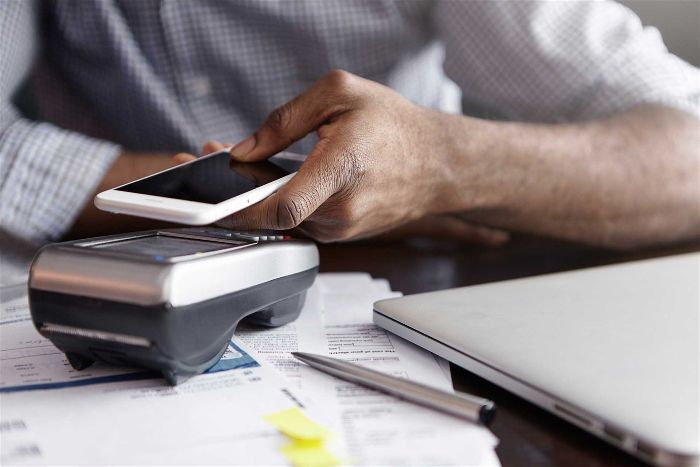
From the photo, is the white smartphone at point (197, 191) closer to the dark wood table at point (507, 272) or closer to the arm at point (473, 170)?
the arm at point (473, 170)

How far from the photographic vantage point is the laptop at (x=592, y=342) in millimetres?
315

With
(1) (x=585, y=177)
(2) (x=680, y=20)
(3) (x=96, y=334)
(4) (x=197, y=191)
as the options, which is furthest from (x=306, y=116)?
(2) (x=680, y=20)

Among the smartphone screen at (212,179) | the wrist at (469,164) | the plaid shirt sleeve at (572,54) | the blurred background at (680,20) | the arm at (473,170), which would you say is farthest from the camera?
the blurred background at (680,20)

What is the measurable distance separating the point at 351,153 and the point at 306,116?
0.07 metres

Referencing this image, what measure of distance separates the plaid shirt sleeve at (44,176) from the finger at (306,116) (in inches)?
11.4

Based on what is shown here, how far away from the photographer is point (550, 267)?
0.72 m

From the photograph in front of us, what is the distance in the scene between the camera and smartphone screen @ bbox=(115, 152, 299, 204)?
16.3 inches

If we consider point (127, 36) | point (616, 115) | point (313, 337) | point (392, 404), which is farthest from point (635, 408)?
point (127, 36)

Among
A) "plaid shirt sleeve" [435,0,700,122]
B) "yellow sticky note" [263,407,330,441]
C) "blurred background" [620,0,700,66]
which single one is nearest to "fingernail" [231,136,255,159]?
"yellow sticky note" [263,407,330,441]

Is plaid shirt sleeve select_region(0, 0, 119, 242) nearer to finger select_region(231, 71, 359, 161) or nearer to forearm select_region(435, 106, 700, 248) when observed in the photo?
finger select_region(231, 71, 359, 161)

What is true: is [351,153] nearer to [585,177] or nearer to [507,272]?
[507,272]

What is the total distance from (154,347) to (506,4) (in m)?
0.69

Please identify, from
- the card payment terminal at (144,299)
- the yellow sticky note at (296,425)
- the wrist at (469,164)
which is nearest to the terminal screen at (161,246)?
the card payment terminal at (144,299)

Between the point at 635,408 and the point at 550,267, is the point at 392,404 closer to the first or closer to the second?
the point at 635,408
